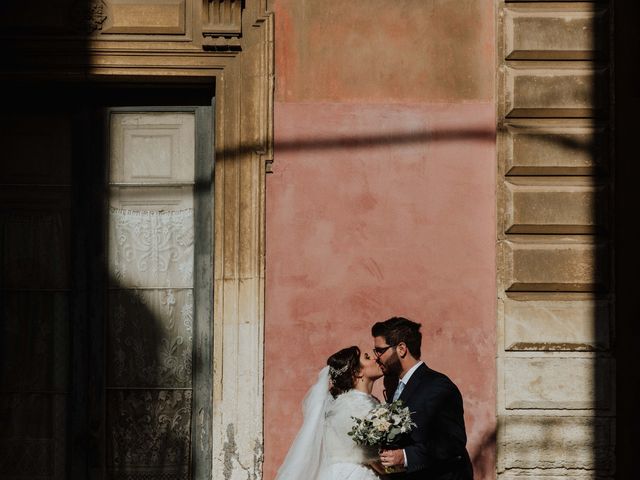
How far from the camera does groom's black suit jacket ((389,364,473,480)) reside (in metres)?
7.52

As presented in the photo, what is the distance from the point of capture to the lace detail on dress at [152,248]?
9305 mm

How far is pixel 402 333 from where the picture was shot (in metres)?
8.02

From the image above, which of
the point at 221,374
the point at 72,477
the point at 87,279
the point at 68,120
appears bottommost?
the point at 72,477

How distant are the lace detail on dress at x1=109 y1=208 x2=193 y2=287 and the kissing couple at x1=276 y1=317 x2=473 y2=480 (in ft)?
4.85

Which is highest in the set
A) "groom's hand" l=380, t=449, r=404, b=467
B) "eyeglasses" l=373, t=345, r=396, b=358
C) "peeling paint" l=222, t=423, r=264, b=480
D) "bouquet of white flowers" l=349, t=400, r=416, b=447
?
"eyeglasses" l=373, t=345, r=396, b=358

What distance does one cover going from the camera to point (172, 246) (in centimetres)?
933

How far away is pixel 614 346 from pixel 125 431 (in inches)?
148

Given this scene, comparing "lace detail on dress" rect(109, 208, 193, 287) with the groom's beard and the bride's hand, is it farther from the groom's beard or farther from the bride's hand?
the bride's hand

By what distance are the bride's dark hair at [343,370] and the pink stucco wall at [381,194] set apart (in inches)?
14.7

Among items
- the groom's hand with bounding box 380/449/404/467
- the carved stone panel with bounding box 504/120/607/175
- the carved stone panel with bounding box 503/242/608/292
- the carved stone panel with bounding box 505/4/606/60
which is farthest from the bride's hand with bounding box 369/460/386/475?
the carved stone panel with bounding box 505/4/606/60

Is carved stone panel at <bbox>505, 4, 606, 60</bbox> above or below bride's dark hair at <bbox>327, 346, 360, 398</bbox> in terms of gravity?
above

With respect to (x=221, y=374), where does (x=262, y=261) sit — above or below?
above

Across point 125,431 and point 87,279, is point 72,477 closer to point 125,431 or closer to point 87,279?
point 125,431

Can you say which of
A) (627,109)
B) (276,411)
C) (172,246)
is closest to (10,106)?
(172,246)
